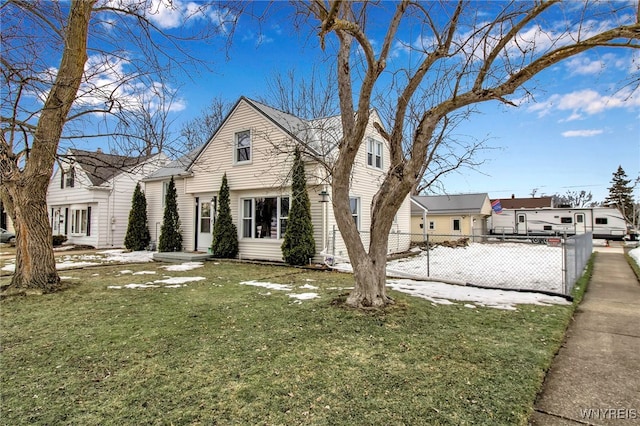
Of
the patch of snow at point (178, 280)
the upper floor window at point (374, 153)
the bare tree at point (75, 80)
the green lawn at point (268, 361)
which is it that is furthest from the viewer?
the upper floor window at point (374, 153)

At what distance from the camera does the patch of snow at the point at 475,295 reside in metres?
6.23

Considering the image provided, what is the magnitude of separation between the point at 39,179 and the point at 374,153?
35.6 feet

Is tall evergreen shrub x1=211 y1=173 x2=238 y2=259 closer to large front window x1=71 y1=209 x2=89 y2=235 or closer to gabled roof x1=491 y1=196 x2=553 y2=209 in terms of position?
large front window x1=71 y1=209 x2=89 y2=235

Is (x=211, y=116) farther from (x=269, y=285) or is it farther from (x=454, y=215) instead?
(x=269, y=285)

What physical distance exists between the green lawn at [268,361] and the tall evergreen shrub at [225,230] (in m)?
6.59

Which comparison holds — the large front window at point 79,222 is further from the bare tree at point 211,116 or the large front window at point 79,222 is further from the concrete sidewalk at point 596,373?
the concrete sidewalk at point 596,373

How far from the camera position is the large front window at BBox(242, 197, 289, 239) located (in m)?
12.3

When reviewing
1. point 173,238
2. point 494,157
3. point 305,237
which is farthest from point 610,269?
point 173,238

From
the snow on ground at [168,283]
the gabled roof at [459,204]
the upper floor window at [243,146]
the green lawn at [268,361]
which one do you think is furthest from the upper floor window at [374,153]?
the gabled roof at [459,204]

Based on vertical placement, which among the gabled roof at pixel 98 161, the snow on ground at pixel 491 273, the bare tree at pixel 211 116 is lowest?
the snow on ground at pixel 491 273

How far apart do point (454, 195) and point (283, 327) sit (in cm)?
2814

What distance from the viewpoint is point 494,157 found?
1088cm

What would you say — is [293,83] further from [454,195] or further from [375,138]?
[454,195]

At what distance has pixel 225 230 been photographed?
42.2 ft
